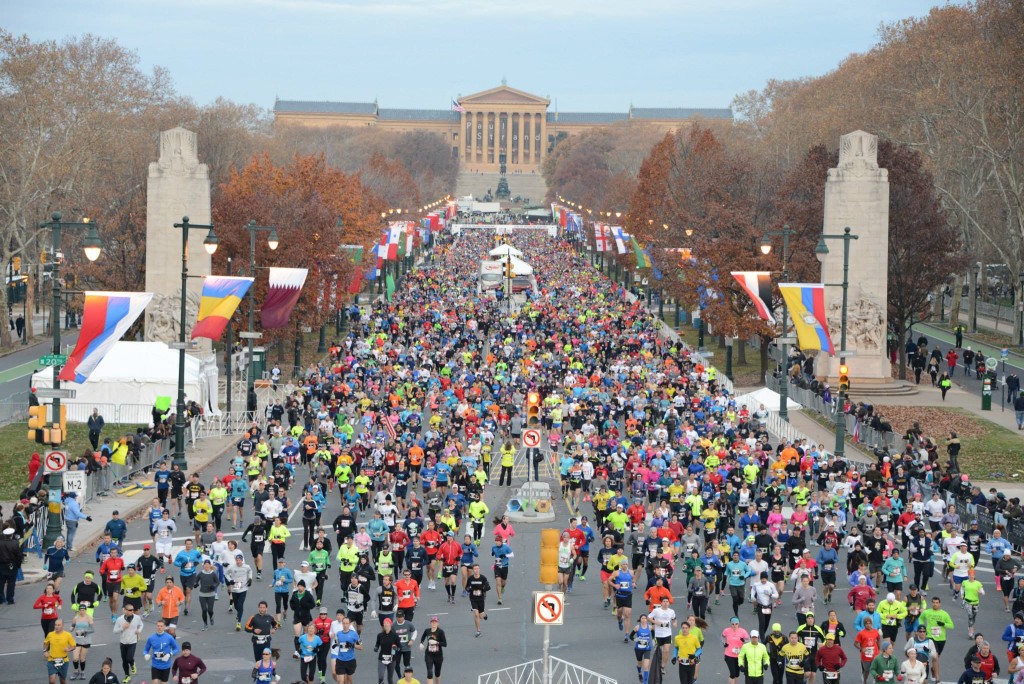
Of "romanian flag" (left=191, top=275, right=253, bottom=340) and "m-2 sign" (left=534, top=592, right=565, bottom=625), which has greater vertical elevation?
"romanian flag" (left=191, top=275, right=253, bottom=340)

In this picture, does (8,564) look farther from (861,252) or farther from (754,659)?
(861,252)

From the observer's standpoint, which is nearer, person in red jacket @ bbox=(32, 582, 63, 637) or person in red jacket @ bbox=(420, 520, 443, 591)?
person in red jacket @ bbox=(32, 582, 63, 637)

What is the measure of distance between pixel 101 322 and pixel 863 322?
99.2ft

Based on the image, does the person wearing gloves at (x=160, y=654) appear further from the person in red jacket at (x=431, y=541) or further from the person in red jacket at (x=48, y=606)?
the person in red jacket at (x=431, y=541)

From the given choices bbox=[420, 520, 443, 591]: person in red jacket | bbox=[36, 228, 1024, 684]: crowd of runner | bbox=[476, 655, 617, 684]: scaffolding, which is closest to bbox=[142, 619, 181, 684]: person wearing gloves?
bbox=[36, 228, 1024, 684]: crowd of runner

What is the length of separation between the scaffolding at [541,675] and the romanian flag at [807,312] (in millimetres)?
22042

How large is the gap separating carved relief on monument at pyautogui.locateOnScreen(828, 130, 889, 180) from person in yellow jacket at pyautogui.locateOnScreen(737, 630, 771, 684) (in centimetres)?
3576

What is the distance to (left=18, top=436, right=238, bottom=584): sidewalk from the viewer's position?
89.5ft

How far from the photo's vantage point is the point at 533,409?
43.0m

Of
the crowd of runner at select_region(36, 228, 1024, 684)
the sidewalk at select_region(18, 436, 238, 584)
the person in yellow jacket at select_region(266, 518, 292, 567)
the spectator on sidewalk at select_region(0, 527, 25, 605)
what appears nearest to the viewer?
the crowd of runner at select_region(36, 228, 1024, 684)

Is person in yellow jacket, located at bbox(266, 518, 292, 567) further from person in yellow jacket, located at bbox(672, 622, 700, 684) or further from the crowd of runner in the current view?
person in yellow jacket, located at bbox(672, 622, 700, 684)

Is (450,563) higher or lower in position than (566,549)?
lower

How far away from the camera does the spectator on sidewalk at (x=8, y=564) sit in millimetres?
24094

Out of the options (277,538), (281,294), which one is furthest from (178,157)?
(277,538)
